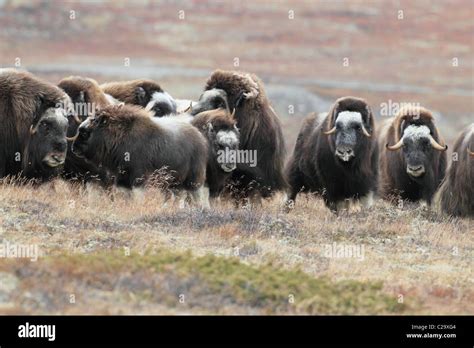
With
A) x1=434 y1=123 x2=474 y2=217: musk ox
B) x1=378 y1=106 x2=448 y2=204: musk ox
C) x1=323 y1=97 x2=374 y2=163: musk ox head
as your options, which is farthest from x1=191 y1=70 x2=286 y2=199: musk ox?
x1=434 y1=123 x2=474 y2=217: musk ox

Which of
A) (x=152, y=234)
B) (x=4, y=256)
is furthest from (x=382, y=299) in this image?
(x=4, y=256)

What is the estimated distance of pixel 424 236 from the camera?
935cm

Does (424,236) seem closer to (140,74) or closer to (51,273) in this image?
(51,273)

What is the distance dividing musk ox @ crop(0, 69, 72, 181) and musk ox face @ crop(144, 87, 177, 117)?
5.83ft

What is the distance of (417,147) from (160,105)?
2932mm

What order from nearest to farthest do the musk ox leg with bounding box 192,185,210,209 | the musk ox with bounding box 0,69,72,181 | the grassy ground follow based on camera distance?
the grassy ground → the musk ox with bounding box 0,69,72,181 → the musk ox leg with bounding box 192,185,210,209

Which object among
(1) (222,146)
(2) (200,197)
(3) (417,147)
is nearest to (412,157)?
(3) (417,147)

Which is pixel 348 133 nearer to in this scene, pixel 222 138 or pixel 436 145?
pixel 436 145

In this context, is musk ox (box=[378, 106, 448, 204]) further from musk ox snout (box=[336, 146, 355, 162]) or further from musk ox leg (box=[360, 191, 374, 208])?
musk ox snout (box=[336, 146, 355, 162])

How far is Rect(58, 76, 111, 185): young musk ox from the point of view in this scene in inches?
416

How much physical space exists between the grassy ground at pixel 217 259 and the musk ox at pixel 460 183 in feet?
0.74

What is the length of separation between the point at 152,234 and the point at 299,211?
2.88 m

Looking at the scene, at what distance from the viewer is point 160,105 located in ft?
38.5
